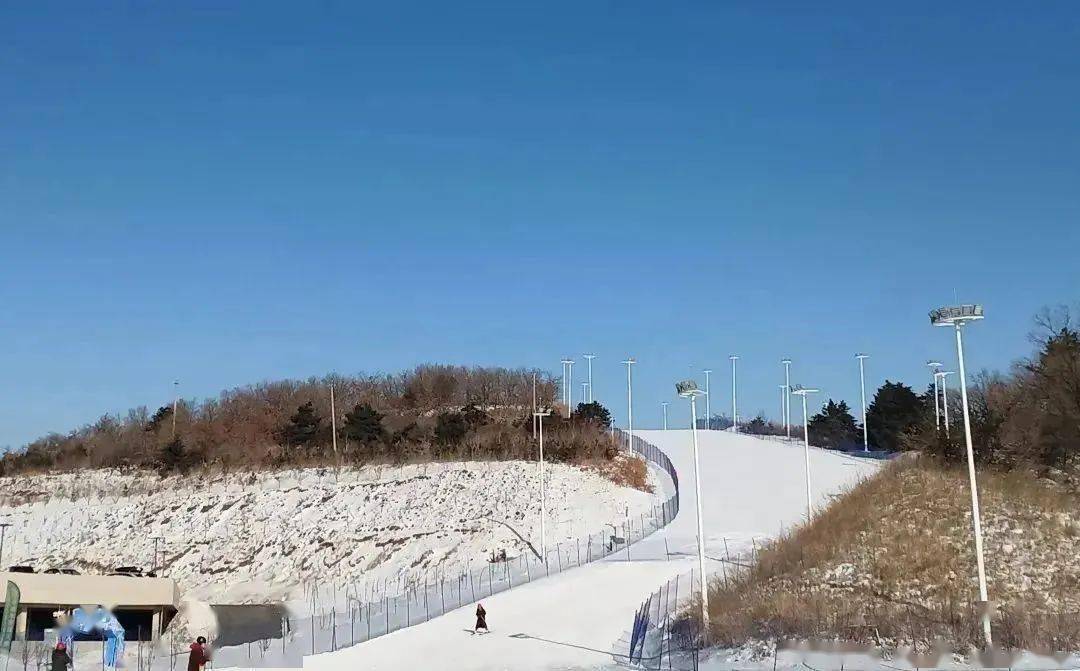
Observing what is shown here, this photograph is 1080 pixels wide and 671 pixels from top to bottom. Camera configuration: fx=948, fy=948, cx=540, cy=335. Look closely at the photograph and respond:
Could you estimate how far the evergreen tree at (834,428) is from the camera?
3595 inches

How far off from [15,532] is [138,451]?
11.2 metres

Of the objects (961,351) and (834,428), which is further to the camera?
(834,428)

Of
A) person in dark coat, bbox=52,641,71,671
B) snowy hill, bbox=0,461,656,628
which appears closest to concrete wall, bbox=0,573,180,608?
snowy hill, bbox=0,461,656,628

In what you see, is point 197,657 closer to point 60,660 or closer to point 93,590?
point 60,660

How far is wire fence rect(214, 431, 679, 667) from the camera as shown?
29.8m

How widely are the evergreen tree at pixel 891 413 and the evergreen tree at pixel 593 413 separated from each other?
23.3 m

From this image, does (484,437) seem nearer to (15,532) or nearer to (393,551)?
(393,551)

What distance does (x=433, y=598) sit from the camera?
3881cm

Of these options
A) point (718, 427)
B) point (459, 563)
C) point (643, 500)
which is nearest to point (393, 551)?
point (459, 563)

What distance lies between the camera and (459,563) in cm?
5025

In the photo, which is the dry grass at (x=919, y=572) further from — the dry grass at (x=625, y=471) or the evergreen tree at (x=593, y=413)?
the evergreen tree at (x=593, y=413)

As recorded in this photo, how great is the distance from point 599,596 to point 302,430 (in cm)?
4506

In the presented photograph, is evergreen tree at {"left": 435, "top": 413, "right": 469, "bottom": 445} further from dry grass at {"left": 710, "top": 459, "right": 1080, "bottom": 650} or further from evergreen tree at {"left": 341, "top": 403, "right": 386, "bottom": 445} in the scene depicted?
dry grass at {"left": 710, "top": 459, "right": 1080, "bottom": 650}

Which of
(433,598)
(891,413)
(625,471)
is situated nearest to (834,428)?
(891,413)
